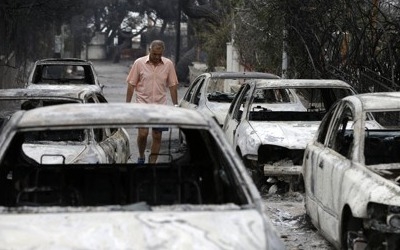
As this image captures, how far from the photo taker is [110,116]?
4.95m

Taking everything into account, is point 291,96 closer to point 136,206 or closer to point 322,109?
point 322,109

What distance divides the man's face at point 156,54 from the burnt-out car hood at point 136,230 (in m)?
7.00

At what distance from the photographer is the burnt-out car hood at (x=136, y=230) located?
4078mm

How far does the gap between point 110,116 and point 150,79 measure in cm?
638

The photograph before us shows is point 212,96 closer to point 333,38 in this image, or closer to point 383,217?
point 333,38

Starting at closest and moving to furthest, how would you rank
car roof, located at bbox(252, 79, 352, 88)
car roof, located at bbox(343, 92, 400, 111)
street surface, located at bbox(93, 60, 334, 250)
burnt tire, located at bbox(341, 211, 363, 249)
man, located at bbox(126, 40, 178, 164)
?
burnt tire, located at bbox(341, 211, 363, 249) → car roof, located at bbox(343, 92, 400, 111) → street surface, located at bbox(93, 60, 334, 250) → car roof, located at bbox(252, 79, 352, 88) → man, located at bbox(126, 40, 178, 164)

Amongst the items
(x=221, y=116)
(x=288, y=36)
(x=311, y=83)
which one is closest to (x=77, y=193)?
(x=311, y=83)

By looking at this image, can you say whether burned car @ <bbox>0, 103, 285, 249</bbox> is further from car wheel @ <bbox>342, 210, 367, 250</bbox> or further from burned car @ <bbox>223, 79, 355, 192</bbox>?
burned car @ <bbox>223, 79, 355, 192</bbox>

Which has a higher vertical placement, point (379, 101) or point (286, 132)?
point (379, 101)

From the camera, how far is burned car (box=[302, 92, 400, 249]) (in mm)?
5688

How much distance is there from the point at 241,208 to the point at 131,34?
281ft

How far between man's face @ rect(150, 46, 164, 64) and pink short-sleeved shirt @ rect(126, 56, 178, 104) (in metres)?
0.06

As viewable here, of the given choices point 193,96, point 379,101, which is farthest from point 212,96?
point 379,101

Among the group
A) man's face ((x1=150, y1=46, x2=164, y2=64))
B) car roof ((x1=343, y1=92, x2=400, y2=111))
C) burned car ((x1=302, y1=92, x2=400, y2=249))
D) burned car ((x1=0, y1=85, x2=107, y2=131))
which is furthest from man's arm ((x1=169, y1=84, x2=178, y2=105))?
car roof ((x1=343, y1=92, x2=400, y2=111))
